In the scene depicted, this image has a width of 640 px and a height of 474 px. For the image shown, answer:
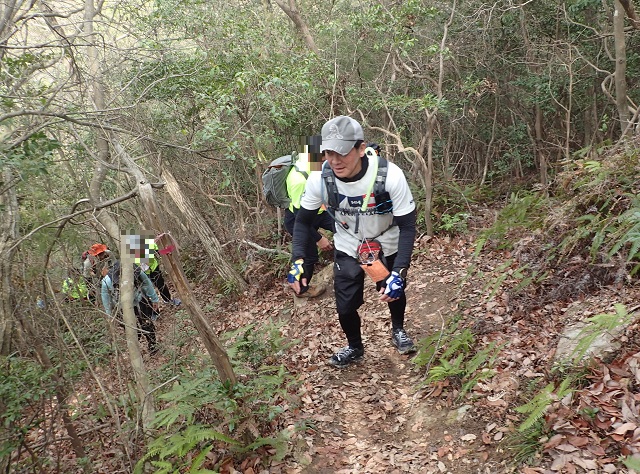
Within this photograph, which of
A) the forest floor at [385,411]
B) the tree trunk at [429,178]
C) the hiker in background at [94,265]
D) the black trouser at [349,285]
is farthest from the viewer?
the tree trunk at [429,178]

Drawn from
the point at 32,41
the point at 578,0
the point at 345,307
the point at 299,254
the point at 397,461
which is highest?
the point at 32,41

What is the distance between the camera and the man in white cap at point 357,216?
3871mm

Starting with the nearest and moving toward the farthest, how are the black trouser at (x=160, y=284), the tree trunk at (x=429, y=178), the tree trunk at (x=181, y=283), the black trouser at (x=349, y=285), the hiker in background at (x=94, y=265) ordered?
the tree trunk at (x=181, y=283) → the hiker in background at (x=94, y=265) → the black trouser at (x=349, y=285) → the black trouser at (x=160, y=284) → the tree trunk at (x=429, y=178)

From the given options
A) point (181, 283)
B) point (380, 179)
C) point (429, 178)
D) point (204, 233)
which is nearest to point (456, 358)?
point (380, 179)

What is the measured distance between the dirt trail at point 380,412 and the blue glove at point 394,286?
1094 mm

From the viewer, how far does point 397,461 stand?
364cm

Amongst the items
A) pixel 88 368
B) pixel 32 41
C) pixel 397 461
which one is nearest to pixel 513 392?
pixel 397 461

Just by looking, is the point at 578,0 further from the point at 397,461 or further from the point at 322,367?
the point at 397,461

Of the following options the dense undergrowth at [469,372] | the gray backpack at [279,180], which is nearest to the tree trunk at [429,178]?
the dense undergrowth at [469,372]

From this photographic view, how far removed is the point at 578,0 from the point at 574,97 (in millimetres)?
2321

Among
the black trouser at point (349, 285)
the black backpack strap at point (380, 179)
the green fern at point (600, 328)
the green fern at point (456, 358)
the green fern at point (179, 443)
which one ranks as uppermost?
the black backpack strap at point (380, 179)

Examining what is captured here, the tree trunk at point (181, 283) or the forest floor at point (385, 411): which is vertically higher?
the tree trunk at point (181, 283)

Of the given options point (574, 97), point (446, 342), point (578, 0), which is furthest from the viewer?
point (574, 97)

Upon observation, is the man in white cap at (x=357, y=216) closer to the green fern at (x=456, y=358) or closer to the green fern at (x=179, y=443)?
the green fern at (x=456, y=358)
